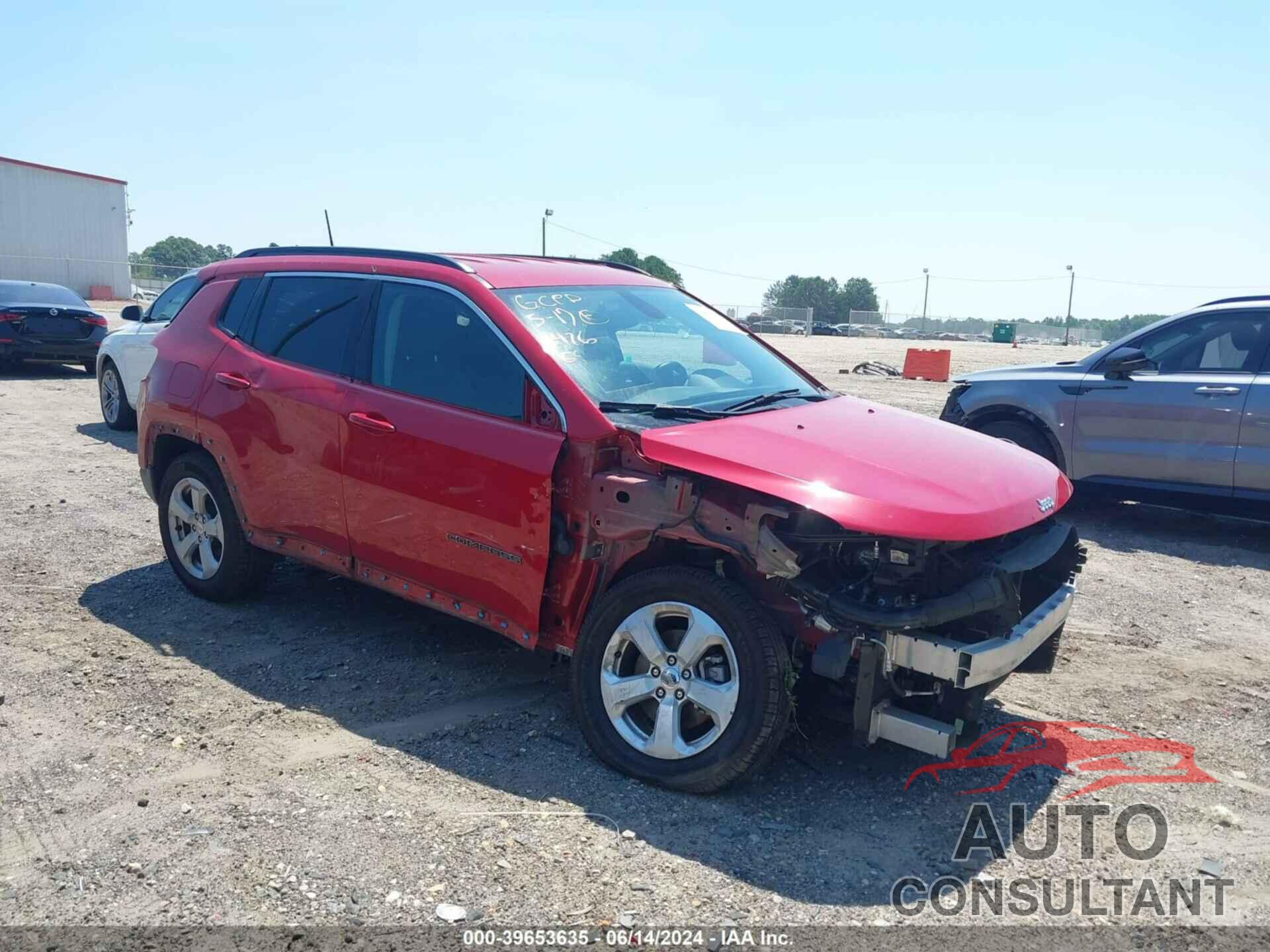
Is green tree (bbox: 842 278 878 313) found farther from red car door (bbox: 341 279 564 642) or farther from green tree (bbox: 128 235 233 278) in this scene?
red car door (bbox: 341 279 564 642)

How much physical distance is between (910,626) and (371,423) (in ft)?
8.31

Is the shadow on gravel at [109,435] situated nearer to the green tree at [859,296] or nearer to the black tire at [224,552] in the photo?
the black tire at [224,552]

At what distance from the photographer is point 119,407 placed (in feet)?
37.3

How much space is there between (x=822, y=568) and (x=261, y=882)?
2119 millimetres

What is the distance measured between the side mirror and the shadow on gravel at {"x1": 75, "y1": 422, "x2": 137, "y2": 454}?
29.6 ft

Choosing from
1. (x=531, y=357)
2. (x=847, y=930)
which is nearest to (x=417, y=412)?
(x=531, y=357)

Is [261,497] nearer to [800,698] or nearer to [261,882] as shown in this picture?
[261,882]

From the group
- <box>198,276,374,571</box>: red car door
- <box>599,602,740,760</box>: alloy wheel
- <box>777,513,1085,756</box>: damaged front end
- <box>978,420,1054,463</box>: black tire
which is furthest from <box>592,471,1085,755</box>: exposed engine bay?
<box>978,420,1054,463</box>: black tire

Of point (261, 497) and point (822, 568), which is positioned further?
point (261, 497)

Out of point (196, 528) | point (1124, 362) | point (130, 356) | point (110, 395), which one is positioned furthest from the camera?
point (110, 395)

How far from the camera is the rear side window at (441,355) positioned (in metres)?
4.29

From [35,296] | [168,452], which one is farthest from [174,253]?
[168,452]

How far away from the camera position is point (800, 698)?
149 inches

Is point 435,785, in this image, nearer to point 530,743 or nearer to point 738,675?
point 530,743
